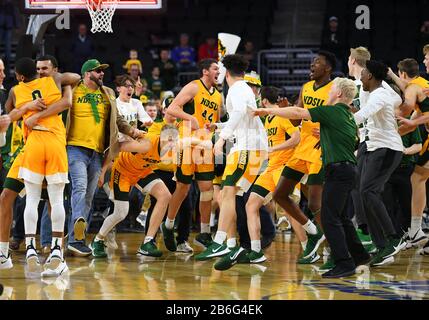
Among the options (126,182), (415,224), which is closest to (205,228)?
(126,182)

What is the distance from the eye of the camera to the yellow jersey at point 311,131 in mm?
9461

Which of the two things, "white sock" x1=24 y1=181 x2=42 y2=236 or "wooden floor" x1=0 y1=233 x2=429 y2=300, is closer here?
"wooden floor" x1=0 y1=233 x2=429 y2=300

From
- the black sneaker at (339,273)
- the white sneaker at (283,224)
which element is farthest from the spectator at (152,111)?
the black sneaker at (339,273)

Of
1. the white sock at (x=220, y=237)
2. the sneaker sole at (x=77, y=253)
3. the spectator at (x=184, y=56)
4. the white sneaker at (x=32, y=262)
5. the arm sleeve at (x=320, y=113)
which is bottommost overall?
the sneaker sole at (x=77, y=253)

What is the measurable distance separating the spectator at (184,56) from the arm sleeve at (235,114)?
11251 millimetres

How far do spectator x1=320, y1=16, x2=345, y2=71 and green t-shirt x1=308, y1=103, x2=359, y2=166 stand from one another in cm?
1076

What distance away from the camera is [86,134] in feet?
33.3

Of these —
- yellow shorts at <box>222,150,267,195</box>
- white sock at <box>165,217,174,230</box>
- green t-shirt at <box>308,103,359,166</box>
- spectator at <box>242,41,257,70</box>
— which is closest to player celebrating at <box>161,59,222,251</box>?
white sock at <box>165,217,174,230</box>

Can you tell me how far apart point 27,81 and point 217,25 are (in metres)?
14.2

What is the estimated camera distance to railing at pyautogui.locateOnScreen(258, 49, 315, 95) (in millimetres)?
19984

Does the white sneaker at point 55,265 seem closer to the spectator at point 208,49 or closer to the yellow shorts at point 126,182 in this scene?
the yellow shorts at point 126,182

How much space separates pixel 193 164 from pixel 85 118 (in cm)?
135

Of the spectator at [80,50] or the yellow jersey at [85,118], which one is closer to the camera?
the yellow jersey at [85,118]

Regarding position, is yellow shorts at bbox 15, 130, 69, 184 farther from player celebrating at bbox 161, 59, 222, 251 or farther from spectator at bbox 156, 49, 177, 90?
spectator at bbox 156, 49, 177, 90
